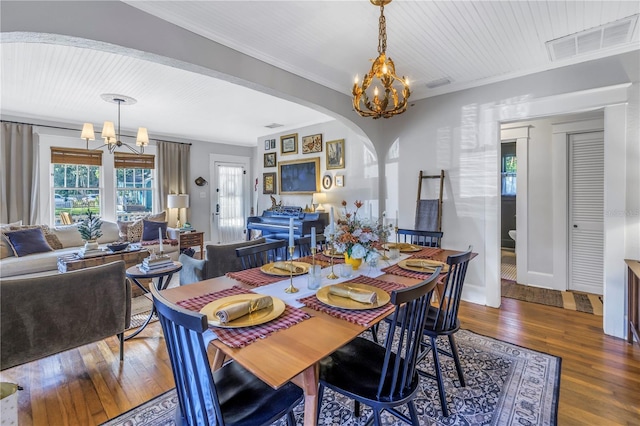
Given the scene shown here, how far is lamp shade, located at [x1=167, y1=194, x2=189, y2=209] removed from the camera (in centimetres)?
617

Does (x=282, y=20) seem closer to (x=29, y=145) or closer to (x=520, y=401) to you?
(x=520, y=401)

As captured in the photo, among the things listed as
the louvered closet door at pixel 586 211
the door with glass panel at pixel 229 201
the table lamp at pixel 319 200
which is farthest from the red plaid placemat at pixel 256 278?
the door with glass panel at pixel 229 201

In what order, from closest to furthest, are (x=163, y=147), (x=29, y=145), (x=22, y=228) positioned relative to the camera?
1. (x=22, y=228)
2. (x=29, y=145)
3. (x=163, y=147)

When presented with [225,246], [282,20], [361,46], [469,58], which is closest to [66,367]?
[225,246]

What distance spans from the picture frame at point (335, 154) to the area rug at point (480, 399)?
342 cm

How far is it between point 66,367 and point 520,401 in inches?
129

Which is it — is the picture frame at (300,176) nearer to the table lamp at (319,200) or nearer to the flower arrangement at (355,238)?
the table lamp at (319,200)

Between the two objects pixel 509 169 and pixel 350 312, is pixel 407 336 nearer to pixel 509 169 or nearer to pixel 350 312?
pixel 350 312

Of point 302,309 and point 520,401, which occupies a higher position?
point 302,309

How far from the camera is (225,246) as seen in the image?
307 cm

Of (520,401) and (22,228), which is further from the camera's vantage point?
(22,228)

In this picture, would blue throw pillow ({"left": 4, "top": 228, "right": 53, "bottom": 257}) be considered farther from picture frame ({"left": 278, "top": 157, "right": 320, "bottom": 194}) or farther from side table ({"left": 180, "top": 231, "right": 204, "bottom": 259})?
picture frame ({"left": 278, "top": 157, "right": 320, "bottom": 194})

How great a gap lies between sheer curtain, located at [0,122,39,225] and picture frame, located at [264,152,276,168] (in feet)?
12.8

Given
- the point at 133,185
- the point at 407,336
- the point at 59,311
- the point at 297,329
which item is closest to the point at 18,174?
the point at 133,185
